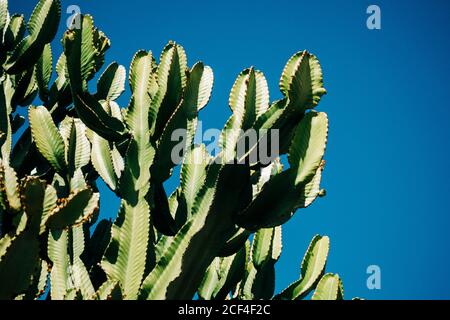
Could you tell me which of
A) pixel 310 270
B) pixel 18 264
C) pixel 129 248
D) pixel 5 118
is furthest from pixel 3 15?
pixel 310 270

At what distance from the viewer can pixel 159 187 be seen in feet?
8.04

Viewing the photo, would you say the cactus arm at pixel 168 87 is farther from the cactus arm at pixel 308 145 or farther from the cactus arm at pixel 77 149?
the cactus arm at pixel 308 145

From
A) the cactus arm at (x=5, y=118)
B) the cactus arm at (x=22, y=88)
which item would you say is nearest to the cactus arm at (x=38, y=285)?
the cactus arm at (x=5, y=118)

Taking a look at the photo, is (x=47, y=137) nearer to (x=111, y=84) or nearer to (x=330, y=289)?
(x=111, y=84)

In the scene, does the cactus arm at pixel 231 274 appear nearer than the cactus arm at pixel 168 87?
No

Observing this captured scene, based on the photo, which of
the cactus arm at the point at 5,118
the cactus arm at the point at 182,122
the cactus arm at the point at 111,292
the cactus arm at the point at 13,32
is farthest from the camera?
the cactus arm at the point at 13,32

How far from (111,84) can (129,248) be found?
63.0 inches

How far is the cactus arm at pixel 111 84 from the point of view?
11.5ft

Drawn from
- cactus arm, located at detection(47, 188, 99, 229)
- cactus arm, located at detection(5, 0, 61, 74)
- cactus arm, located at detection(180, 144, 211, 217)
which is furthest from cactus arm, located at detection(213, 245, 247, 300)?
cactus arm, located at detection(5, 0, 61, 74)

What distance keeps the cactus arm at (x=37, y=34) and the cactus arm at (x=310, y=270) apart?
1.93 meters

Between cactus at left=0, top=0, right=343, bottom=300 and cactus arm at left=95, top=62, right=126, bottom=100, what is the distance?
0.39 meters
